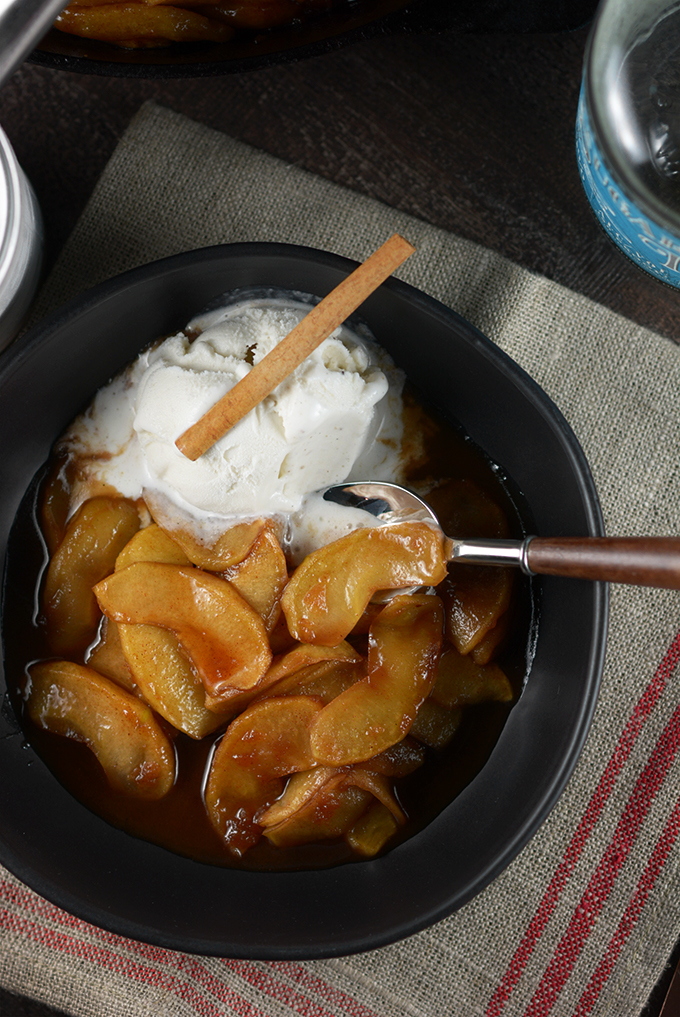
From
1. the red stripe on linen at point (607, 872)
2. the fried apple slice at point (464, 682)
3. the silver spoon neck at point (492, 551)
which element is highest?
the silver spoon neck at point (492, 551)

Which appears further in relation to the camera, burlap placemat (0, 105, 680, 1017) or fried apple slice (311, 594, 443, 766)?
burlap placemat (0, 105, 680, 1017)

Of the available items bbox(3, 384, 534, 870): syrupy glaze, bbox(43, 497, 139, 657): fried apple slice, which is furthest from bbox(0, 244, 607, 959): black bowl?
bbox(43, 497, 139, 657): fried apple slice

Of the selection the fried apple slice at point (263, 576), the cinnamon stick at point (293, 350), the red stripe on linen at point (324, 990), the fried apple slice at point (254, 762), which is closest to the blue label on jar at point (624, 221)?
the cinnamon stick at point (293, 350)

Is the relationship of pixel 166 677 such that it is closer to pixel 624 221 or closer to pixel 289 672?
pixel 289 672

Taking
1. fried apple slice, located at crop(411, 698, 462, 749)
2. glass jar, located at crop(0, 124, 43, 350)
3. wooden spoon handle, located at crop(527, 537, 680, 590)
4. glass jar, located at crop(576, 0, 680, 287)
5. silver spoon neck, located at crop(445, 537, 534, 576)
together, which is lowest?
fried apple slice, located at crop(411, 698, 462, 749)

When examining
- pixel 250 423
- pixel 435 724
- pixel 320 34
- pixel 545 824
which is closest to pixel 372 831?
pixel 435 724

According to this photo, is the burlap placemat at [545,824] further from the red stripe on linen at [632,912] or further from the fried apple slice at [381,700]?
the fried apple slice at [381,700]

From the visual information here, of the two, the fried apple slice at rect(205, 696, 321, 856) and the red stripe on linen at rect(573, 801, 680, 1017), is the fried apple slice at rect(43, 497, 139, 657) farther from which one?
the red stripe on linen at rect(573, 801, 680, 1017)
